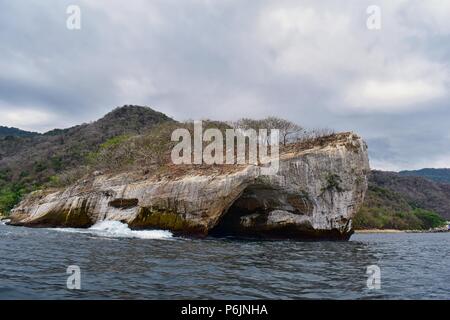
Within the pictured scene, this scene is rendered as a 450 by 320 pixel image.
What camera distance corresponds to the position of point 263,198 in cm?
3672

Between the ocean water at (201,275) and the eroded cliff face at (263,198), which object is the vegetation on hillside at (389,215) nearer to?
the eroded cliff face at (263,198)

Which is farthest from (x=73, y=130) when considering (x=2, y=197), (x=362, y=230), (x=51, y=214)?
(x=51, y=214)

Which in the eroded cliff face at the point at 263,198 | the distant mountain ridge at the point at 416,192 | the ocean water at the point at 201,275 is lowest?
the ocean water at the point at 201,275

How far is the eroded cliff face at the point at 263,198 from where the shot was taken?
115ft

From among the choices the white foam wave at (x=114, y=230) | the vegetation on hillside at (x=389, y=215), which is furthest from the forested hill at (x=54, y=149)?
the white foam wave at (x=114, y=230)

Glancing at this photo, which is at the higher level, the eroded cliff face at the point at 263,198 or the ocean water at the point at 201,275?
the eroded cliff face at the point at 263,198

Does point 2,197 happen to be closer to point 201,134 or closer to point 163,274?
point 201,134

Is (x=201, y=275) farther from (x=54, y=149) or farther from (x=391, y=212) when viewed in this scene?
(x=391, y=212)

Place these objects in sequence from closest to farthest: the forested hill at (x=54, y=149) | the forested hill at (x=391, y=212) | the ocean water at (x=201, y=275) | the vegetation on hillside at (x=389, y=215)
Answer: the ocean water at (x=201, y=275), the forested hill at (x=54, y=149), the vegetation on hillside at (x=389, y=215), the forested hill at (x=391, y=212)

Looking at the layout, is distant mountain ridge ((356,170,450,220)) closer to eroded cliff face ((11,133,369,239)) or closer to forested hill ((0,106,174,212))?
forested hill ((0,106,174,212))

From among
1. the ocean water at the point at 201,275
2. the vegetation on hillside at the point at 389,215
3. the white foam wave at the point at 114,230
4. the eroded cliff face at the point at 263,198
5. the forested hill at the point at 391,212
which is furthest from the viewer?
the forested hill at the point at 391,212

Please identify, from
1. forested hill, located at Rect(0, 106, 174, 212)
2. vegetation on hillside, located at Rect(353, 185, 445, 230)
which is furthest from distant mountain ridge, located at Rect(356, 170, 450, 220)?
forested hill, located at Rect(0, 106, 174, 212)
